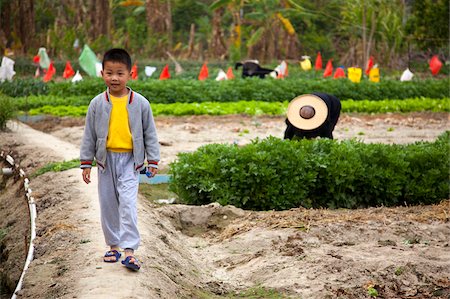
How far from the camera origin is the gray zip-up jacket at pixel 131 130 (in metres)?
6.69

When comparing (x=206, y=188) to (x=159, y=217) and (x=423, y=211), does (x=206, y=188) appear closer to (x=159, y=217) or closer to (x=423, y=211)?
(x=159, y=217)

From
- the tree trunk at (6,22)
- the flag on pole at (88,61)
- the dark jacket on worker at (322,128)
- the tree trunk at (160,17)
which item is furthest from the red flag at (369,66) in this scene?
the dark jacket on worker at (322,128)

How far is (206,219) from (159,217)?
58cm

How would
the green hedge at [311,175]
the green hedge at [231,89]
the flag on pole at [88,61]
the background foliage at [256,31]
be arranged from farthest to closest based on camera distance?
the background foliage at [256,31] → the flag on pole at [88,61] → the green hedge at [231,89] → the green hedge at [311,175]

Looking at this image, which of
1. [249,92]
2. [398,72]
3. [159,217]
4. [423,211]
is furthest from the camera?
[398,72]

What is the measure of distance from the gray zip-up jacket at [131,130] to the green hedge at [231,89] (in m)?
16.7

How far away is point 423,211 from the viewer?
411 inches

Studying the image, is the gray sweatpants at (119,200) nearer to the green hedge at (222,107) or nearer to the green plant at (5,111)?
the green plant at (5,111)

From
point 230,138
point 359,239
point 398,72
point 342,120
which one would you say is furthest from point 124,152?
point 398,72

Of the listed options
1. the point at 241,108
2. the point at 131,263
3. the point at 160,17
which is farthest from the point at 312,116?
the point at 160,17

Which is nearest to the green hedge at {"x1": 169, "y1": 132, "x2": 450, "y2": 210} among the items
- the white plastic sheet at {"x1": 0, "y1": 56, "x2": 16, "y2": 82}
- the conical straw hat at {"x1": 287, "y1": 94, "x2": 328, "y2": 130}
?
the conical straw hat at {"x1": 287, "y1": 94, "x2": 328, "y2": 130}

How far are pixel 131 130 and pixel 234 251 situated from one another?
2.27m

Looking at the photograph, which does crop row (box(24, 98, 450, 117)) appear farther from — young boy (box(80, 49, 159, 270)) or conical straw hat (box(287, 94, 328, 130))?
young boy (box(80, 49, 159, 270))

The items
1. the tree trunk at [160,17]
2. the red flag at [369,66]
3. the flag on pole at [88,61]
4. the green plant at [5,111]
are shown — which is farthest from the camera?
the tree trunk at [160,17]
